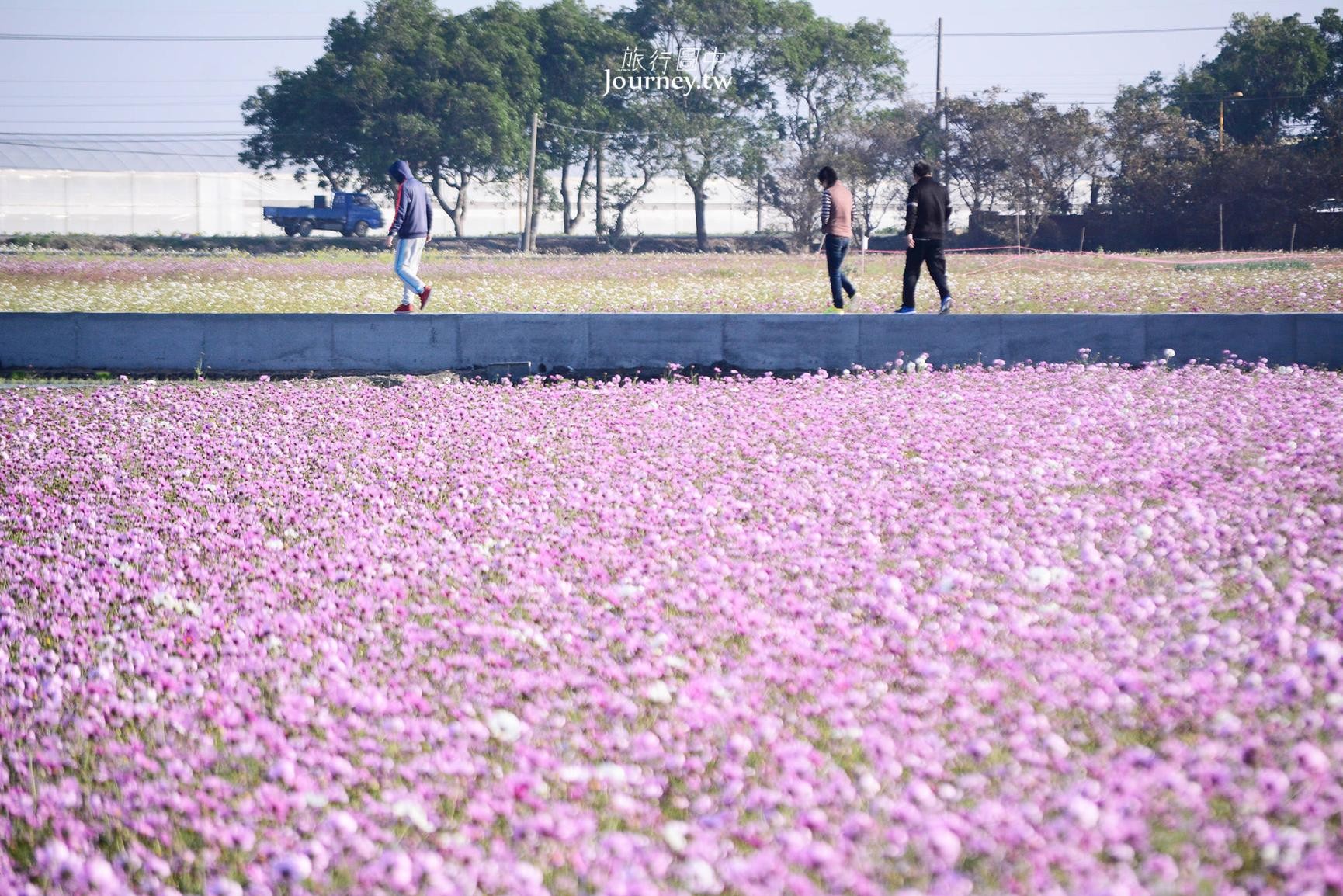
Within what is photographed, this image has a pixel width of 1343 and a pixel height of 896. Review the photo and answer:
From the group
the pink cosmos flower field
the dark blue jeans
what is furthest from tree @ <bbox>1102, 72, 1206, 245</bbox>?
the pink cosmos flower field

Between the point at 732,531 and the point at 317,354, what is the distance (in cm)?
823

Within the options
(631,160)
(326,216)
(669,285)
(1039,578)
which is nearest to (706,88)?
(631,160)

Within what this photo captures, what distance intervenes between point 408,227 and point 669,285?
10.1 meters

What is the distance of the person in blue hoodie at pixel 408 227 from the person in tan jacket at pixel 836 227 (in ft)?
14.1

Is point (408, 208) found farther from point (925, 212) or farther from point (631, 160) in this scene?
point (631, 160)

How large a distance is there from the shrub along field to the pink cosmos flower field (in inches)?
380

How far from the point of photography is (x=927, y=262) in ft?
45.3

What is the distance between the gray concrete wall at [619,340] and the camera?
11.8 m

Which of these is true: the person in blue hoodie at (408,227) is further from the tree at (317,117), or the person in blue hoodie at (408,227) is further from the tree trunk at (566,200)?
the tree trunk at (566,200)

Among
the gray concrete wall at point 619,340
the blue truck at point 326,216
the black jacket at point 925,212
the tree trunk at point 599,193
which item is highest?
the tree trunk at point 599,193

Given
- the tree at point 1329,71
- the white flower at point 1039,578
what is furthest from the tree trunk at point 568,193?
the white flower at point 1039,578

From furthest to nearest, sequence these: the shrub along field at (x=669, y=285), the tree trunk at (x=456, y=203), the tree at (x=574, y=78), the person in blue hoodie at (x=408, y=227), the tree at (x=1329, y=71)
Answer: the tree at (x=574, y=78), the tree trunk at (x=456, y=203), the tree at (x=1329, y=71), the shrub along field at (x=669, y=285), the person in blue hoodie at (x=408, y=227)

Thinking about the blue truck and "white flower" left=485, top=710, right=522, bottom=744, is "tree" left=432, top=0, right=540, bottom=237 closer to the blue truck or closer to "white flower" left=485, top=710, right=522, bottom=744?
the blue truck

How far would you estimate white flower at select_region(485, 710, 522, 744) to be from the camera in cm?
347
